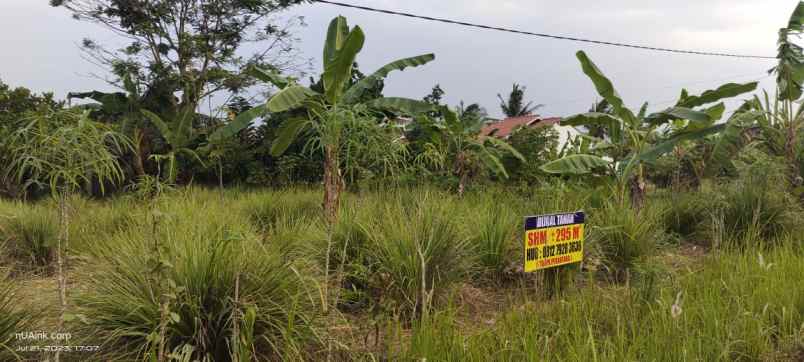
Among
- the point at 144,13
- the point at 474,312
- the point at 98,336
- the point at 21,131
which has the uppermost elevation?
the point at 144,13

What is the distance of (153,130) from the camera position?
14836 mm

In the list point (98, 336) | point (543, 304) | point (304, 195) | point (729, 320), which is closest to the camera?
point (98, 336)

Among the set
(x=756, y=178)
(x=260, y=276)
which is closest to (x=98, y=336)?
(x=260, y=276)

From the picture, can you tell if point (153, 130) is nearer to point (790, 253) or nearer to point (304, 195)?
point (304, 195)

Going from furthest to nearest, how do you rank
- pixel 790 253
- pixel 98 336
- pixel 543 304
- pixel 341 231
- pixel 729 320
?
pixel 790 253
pixel 341 231
pixel 543 304
pixel 729 320
pixel 98 336

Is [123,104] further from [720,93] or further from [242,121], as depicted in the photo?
[720,93]

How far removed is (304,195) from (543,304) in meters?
6.22

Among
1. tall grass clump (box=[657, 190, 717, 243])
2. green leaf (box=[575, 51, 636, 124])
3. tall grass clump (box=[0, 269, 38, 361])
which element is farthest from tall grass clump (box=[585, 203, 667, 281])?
tall grass clump (box=[0, 269, 38, 361])

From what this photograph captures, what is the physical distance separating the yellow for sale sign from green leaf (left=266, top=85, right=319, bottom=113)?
3999 millimetres

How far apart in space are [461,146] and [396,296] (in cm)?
636

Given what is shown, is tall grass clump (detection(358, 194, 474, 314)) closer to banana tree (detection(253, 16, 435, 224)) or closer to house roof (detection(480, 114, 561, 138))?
banana tree (detection(253, 16, 435, 224))


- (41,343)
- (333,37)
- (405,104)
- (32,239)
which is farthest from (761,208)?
(32,239)

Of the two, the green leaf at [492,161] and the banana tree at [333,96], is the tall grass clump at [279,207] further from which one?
the green leaf at [492,161]

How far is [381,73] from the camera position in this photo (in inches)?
327
